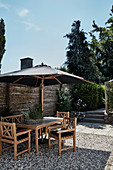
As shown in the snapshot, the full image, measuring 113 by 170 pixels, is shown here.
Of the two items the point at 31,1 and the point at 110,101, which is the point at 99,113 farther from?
the point at 31,1

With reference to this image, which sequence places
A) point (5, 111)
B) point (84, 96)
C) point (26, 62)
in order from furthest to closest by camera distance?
1. point (84, 96)
2. point (26, 62)
3. point (5, 111)

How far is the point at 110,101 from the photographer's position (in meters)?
8.31

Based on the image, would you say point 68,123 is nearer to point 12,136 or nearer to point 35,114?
point 35,114

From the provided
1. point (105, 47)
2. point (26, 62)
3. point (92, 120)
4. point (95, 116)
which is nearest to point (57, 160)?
point (92, 120)

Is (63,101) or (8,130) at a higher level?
(63,101)

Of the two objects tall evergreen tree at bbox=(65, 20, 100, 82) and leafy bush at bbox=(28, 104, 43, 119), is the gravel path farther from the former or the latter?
tall evergreen tree at bbox=(65, 20, 100, 82)

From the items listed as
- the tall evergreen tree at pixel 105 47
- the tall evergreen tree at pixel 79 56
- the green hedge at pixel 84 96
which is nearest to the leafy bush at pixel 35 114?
the green hedge at pixel 84 96

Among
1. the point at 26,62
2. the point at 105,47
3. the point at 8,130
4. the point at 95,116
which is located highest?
the point at 105,47

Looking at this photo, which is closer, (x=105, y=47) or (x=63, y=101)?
(x=63, y=101)

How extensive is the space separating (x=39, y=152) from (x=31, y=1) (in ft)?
19.9

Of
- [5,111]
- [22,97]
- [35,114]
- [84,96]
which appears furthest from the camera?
[84,96]

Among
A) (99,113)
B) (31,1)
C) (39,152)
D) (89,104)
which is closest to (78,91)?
(89,104)

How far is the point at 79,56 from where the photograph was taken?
13.6m

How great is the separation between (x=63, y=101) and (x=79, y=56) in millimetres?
5705
